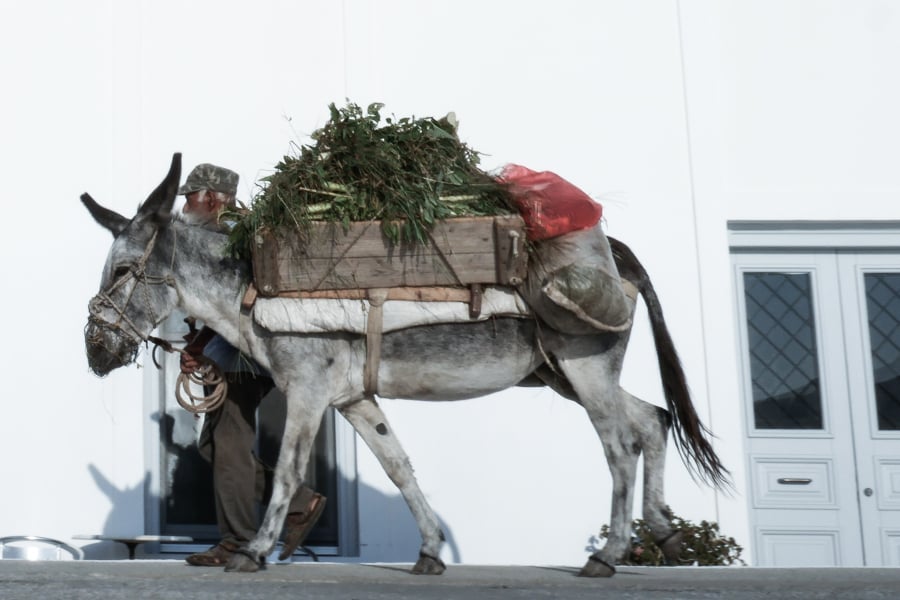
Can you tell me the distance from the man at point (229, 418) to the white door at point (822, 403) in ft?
11.4

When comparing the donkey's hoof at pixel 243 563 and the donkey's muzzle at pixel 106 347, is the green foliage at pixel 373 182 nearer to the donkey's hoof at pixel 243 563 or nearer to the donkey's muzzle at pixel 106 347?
the donkey's muzzle at pixel 106 347

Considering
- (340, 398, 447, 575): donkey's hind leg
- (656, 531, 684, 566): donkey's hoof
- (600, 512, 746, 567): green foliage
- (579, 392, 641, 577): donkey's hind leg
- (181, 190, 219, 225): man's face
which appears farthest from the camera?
(600, 512, 746, 567): green foliage

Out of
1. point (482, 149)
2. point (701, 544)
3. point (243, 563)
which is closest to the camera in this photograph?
point (243, 563)

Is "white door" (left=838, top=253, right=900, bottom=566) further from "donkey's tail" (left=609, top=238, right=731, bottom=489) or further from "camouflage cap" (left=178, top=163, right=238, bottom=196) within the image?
"camouflage cap" (left=178, top=163, right=238, bottom=196)

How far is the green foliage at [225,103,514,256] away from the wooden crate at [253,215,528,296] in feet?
0.19

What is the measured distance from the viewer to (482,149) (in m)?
9.69

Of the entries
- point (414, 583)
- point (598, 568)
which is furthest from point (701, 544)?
point (414, 583)

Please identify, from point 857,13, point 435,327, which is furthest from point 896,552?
point 435,327

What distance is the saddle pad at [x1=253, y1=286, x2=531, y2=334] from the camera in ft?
23.0

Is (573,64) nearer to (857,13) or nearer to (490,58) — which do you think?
(490,58)

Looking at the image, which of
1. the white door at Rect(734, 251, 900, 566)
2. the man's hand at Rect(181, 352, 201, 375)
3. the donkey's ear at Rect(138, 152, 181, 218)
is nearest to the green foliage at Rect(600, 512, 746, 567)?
the white door at Rect(734, 251, 900, 566)

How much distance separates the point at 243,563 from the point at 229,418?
111cm

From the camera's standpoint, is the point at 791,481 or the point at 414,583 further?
the point at 791,481

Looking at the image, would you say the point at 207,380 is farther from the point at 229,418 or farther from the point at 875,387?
the point at 875,387
